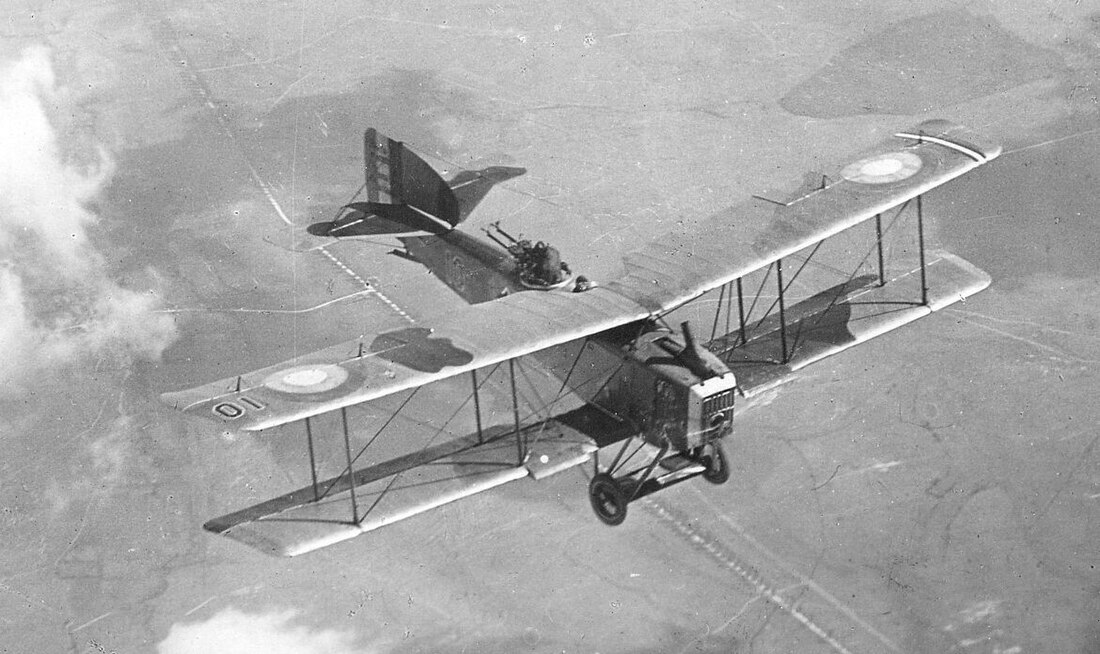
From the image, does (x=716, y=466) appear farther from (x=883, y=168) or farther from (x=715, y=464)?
(x=883, y=168)

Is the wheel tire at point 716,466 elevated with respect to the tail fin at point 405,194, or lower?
lower

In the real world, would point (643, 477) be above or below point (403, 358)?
below

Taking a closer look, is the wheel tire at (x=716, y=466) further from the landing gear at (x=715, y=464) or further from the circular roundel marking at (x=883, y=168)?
the circular roundel marking at (x=883, y=168)

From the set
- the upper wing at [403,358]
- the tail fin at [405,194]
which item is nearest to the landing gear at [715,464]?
the upper wing at [403,358]

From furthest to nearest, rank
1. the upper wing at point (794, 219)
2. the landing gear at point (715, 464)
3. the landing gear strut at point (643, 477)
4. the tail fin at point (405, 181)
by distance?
the tail fin at point (405, 181) < the landing gear at point (715, 464) < the upper wing at point (794, 219) < the landing gear strut at point (643, 477)

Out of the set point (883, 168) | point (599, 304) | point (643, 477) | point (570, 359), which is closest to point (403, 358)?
point (599, 304)

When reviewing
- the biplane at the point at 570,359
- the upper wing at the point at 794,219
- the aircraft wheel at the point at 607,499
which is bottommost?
the aircraft wheel at the point at 607,499

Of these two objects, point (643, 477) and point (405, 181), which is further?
point (405, 181)
